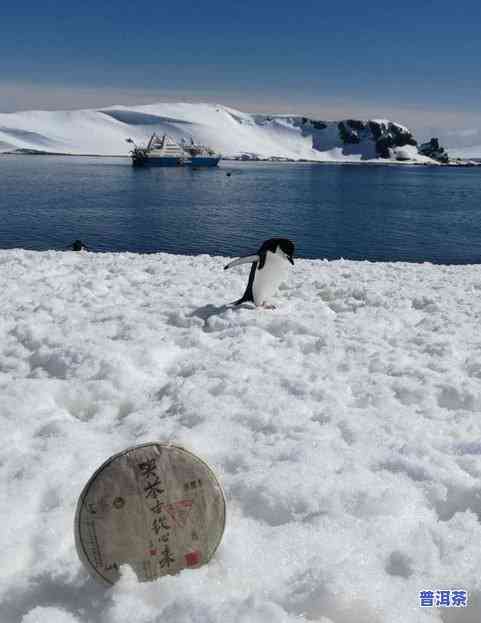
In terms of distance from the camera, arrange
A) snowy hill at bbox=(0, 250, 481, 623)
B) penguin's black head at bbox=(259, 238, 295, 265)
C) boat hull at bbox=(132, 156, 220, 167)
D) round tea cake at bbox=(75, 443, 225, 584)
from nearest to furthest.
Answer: round tea cake at bbox=(75, 443, 225, 584), snowy hill at bbox=(0, 250, 481, 623), penguin's black head at bbox=(259, 238, 295, 265), boat hull at bbox=(132, 156, 220, 167)

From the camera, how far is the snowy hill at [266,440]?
2955 mm

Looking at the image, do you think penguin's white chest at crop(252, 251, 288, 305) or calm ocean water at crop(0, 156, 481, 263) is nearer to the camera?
penguin's white chest at crop(252, 251, 288, 305)

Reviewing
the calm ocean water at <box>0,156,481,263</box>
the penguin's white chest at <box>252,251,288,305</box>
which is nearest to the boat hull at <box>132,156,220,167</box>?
the calm ocean water at <box>0,156,481,263</box>

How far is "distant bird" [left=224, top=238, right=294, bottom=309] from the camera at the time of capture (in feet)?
27.5

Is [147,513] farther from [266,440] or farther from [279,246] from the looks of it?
[279,246]

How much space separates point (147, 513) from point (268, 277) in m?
5.96

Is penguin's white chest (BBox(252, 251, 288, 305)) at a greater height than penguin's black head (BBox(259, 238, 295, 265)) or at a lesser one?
lesser

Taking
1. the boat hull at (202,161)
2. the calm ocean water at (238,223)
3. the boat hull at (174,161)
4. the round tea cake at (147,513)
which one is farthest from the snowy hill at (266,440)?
the boat hull at (202,161)

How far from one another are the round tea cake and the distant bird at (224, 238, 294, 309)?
547 centimetres

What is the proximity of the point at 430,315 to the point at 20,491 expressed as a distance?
6.38 m

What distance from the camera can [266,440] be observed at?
175 inches

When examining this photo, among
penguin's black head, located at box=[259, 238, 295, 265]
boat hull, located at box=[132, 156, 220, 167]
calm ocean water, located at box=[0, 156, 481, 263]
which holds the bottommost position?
calm ocean water, located at box=[0, 156, 481, 263]

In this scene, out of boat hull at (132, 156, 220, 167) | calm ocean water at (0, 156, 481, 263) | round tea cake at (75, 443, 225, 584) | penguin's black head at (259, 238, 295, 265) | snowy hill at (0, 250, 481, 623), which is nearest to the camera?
round tea cake at (75, 443, 225, 584)

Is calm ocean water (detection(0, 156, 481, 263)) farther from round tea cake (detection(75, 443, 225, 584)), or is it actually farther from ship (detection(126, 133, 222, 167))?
ship (detection(126, 133, 222, 167))
